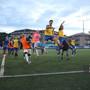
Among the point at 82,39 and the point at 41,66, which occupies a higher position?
the point at 82,39

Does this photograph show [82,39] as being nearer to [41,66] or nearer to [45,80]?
[41,66]

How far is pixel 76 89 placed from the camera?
2.32 m

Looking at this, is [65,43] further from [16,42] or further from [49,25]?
[16,42]

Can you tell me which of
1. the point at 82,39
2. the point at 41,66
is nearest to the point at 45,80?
the point at 41,66

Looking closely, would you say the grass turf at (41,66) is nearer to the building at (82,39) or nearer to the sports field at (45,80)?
the sports field at (45,80)

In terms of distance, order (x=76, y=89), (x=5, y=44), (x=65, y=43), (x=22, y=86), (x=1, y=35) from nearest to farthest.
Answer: (x=76, y=89), (x=22, y=86), (x=65, y=43), (x=5, y=44), (x=1, y=35)

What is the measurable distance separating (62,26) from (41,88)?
650 centimetres

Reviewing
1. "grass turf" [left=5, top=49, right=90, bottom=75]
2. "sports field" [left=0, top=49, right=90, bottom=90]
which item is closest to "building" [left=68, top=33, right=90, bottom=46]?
"grass turf" [left=5, top=49, right=90, bottom=75]

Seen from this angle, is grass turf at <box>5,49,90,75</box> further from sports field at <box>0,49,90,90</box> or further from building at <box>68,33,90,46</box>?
building at <box>68,33,90,46</box>

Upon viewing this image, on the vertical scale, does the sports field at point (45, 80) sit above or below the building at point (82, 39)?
below

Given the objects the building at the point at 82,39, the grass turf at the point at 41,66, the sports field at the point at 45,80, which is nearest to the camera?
the sports field at the point at 45,80

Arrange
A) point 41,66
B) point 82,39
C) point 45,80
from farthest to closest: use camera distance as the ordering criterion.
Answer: point 82,39
point 41,66
point 45,80

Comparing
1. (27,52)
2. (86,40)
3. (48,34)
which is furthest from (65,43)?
(86,40)

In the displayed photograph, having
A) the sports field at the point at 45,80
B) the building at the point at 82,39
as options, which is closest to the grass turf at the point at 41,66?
the sports field at the point at 45,80
